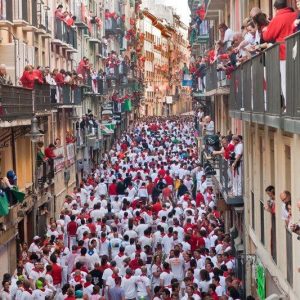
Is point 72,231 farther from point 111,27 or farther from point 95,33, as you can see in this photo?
point 111,27

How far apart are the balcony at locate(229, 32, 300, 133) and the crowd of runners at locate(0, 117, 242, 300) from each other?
3.12m

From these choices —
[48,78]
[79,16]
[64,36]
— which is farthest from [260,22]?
[79,16]

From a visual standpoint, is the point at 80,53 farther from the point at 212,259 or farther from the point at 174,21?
the point at 174,21

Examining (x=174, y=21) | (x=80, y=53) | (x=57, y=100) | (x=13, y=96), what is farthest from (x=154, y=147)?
(x=174, y=21)

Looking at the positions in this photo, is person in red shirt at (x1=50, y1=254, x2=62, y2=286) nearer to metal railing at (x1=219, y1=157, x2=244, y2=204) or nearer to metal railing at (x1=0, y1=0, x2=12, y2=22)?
metal railing at (x1=219, y1=157, x2=244, y2=204)

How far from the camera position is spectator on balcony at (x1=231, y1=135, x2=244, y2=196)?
21031 millimetres

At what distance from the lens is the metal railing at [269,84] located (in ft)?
35.6

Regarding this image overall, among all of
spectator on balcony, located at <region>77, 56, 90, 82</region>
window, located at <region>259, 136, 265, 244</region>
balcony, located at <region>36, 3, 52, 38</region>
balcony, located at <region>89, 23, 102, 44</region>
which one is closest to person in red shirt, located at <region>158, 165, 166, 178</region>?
balcony, located at <region>36, 3, 52, 38</region>

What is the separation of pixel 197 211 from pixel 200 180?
6.93 m

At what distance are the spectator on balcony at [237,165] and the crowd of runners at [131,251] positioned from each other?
1.12 metres

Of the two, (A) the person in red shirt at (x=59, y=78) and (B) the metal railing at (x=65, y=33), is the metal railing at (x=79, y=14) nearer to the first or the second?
(B) the metal railing at (x=65, y=33)

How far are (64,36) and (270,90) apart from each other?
92.8 feet

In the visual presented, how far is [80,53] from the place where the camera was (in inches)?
1969

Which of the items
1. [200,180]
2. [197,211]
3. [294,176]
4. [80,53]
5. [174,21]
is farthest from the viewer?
[174,21]
